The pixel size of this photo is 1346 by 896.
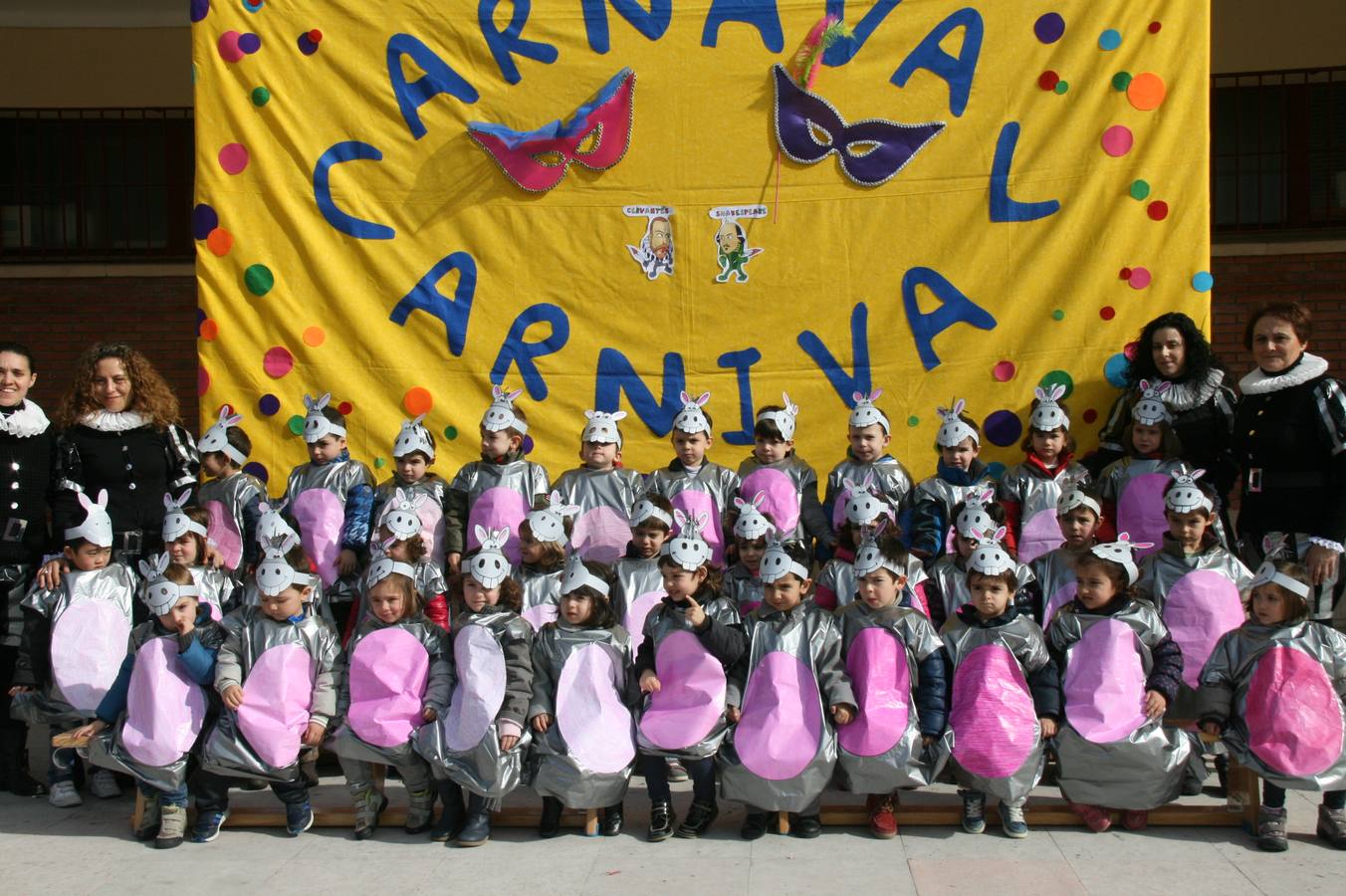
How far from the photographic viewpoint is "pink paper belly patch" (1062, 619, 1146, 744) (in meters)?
4.55

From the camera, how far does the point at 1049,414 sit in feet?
18.6

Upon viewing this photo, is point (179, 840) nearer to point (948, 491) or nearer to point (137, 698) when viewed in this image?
point (137, 698)

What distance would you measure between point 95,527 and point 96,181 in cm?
452

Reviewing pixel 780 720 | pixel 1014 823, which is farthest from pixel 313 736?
pixel 1014 823

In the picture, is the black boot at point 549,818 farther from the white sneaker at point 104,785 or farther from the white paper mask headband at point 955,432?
the white paper mask headband at point 955,432

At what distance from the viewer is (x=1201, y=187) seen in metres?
6.25

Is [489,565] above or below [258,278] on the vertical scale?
below

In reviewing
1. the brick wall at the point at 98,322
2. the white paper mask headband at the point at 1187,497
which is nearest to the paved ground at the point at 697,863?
the white paper mask headband at the point at 1187,497

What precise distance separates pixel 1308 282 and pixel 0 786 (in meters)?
7.44

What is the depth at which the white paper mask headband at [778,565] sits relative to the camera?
186 inches

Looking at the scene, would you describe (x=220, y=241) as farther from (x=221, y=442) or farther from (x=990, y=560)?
(x=990, y=560)

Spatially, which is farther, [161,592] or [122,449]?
[122,449]

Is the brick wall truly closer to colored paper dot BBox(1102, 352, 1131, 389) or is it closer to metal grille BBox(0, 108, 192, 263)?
metal grille BBox(0, 108, 192, 263)

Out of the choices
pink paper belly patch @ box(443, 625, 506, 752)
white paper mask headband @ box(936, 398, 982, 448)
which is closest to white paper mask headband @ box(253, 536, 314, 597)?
pink paper belly patch @ box(443, 625, 506, 752)
